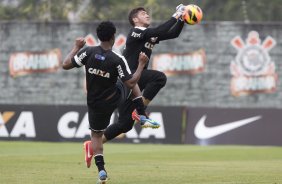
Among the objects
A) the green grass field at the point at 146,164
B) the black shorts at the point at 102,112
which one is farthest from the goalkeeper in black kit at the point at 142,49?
the black shorts at the point at 102,112

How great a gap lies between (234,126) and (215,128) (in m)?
0.55

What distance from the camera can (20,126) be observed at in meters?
28.0

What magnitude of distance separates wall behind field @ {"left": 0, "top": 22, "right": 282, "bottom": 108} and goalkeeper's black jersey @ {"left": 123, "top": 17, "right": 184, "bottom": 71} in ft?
60.0

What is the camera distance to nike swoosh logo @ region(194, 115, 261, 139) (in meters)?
27.0

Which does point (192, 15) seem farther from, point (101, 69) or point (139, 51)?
point (101, 69)

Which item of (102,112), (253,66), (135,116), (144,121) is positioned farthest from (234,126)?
(102,112)

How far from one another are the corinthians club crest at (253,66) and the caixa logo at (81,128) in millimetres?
8058

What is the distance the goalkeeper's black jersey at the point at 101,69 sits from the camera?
13.9 metres

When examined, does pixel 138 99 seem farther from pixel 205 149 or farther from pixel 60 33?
pixel 60 33

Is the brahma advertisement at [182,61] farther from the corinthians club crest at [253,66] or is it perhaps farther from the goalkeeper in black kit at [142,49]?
the goalkeeper in black kit at [142,49]

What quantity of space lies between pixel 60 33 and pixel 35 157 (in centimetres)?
1619

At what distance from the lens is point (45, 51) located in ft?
117

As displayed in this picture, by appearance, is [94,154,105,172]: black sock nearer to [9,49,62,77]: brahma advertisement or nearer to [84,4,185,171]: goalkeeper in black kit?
[84,4,185,171]: goalkeeper in black kit

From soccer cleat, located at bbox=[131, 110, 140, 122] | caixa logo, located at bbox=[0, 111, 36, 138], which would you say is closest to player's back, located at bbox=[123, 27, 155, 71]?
soccer cleat, located at bbox=[131, 110, 140, 122]
